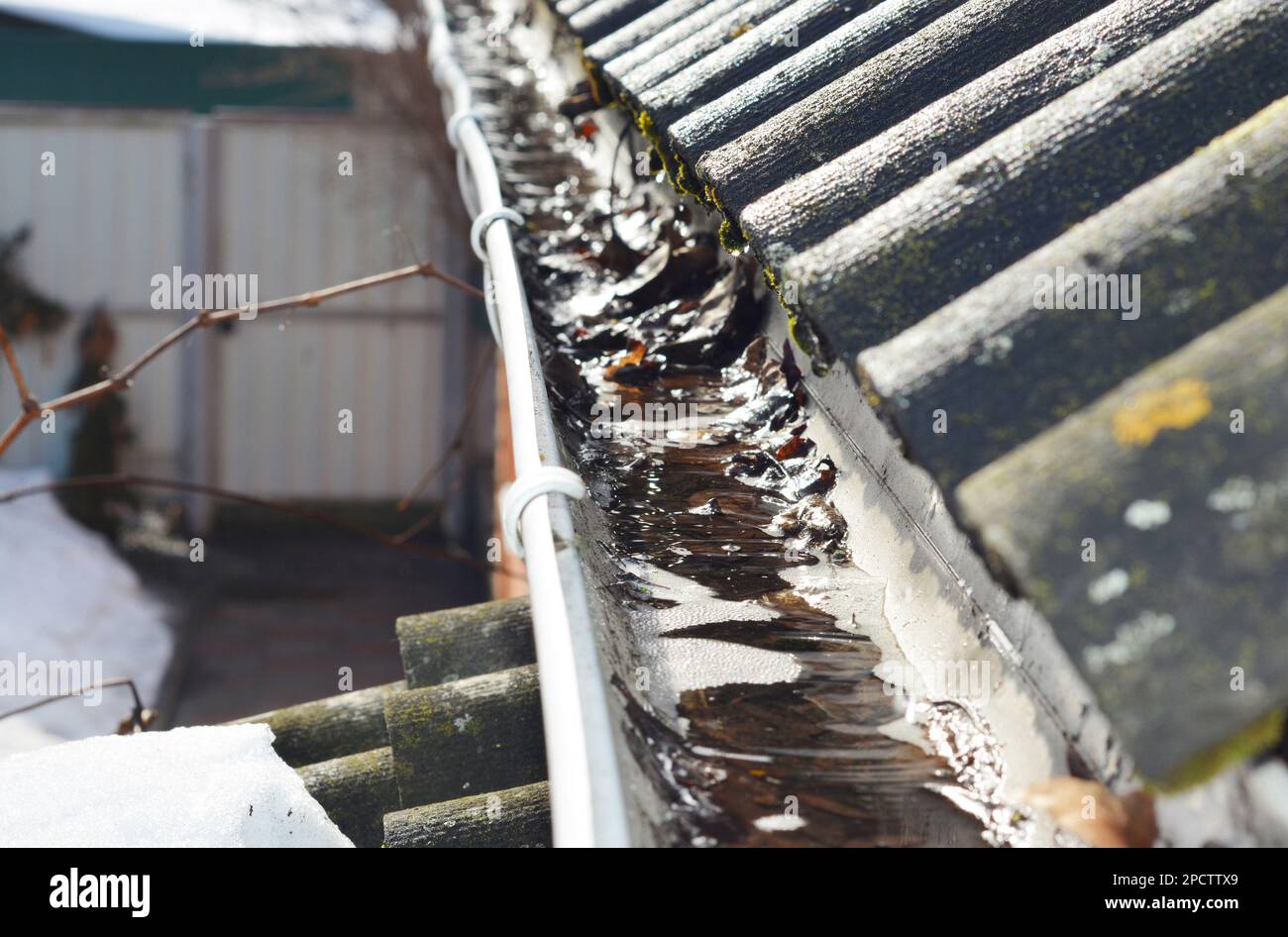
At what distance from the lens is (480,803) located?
1.68 m

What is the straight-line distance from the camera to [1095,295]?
3.80 ft

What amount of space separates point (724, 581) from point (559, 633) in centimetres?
38

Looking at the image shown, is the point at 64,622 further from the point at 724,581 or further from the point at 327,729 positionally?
the point at 724,581

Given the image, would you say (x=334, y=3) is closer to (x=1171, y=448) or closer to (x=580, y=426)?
(x=580, y=426)

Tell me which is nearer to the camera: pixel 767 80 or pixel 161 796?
pixel 161 796

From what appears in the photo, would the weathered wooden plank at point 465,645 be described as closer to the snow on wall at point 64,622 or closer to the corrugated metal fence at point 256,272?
the snow on wall at point 64,622

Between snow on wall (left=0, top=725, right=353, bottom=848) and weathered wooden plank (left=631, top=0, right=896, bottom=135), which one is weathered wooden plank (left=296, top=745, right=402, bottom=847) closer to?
snow on wall (left=0, top=725, right=353, bottom=848)

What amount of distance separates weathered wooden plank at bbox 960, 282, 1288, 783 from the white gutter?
42 cm

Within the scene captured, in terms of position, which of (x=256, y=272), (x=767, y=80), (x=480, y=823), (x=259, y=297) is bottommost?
(x=480, y=823)

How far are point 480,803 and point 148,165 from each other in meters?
8.78

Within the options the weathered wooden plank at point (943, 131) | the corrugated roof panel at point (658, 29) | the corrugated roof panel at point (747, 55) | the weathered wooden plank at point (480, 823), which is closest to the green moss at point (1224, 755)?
the weathered wooden plank at point (943, 131)

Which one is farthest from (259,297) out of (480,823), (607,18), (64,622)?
(480,823)

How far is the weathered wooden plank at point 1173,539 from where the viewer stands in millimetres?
853

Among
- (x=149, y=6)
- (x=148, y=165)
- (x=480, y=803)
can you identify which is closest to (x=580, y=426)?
(x=480, y=803)
